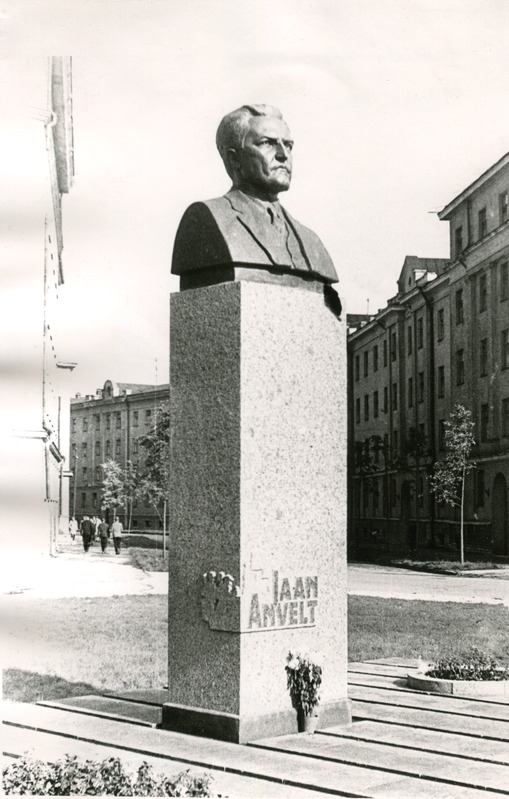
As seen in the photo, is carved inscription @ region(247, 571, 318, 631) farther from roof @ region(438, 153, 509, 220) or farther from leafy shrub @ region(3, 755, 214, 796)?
roof @ region(438, 153, 509, 220)

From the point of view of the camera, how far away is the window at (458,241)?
3759cm

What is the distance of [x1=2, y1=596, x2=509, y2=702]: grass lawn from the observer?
10109mm

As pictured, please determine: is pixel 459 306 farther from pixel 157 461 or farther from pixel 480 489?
pixel 157 461

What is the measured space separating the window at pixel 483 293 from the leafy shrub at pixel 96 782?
32.0 metres

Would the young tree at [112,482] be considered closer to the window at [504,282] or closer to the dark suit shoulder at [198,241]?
the window at [504,282]

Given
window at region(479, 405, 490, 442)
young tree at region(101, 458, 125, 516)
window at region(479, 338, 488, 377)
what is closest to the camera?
window at region(479, 405, 490, 442)

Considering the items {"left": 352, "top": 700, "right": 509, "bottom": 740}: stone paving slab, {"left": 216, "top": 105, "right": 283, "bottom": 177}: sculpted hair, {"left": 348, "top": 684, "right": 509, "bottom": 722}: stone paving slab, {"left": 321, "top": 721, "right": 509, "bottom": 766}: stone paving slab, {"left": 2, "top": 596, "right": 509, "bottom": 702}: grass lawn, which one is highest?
{"left": 216, "top": 105, "right": 283, "bottom": 177}: sculpted hair

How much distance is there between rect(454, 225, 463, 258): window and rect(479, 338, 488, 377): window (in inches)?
141

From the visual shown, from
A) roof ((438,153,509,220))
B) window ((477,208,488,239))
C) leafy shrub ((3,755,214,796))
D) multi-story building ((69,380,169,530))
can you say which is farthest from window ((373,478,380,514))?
leafy shrub ((3,755,214,796))

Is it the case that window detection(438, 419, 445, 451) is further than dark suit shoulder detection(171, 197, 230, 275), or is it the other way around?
window detection(438, 419, 445, 451)

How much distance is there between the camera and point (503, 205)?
33125 millimetres

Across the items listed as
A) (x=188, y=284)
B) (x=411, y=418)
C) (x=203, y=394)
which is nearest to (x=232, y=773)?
(x=203, y=394)

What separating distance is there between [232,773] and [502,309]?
98.3 feet

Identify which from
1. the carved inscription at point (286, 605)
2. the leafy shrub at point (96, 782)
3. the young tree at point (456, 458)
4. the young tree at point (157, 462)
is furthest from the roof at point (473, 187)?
the leafy shrub at point (96, 782)
